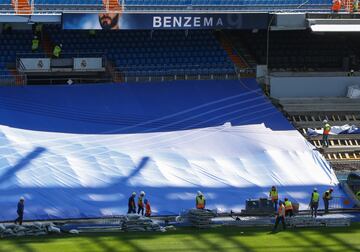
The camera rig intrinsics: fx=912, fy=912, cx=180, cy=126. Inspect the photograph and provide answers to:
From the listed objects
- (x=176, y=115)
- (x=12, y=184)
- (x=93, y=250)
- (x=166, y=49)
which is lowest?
(x=93, y=250)

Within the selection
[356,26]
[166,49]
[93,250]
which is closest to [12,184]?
[93,250]

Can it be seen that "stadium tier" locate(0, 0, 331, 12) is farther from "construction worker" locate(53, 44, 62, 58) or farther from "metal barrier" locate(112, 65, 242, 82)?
"metal barrier" locate(112, 65, 242, 82)

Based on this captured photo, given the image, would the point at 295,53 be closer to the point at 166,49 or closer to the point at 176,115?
the point at 166,49

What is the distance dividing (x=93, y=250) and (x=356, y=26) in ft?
50.4

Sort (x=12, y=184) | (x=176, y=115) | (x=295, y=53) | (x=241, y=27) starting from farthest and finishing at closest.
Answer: (x=295, y=53), (x=241, y=27), (x=176, y=115), (x=12, y=184)

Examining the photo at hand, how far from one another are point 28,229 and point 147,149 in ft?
20.2

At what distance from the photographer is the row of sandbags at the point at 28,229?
23906mm

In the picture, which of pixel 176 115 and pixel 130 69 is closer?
pixel 176 115

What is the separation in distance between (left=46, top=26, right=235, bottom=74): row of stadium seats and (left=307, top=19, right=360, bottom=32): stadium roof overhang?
12.3 ft

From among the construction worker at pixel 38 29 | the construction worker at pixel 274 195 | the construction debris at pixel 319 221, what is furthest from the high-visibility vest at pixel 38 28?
the construction debris at pixel 319 221

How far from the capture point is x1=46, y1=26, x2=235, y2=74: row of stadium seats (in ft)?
113

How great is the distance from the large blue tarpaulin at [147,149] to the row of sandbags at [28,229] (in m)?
0.99

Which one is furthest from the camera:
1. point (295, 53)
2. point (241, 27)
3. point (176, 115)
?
point (295, 53)

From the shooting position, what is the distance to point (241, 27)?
3369cm
